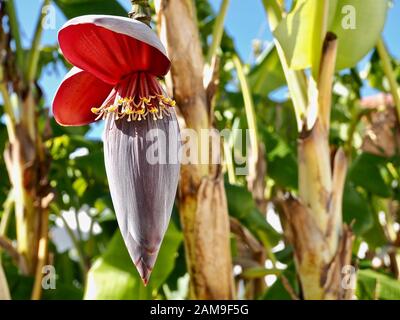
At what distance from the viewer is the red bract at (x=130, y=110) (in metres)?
0.35

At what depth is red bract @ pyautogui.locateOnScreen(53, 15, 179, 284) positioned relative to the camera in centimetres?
35

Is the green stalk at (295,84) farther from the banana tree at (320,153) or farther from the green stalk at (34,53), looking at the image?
the green stalk at (34,53)

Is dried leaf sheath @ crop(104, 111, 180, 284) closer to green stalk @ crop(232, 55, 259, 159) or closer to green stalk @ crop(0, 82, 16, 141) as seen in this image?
green stalk @ crop(232, 55, 259, 159)

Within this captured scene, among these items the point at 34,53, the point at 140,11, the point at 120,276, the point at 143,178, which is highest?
the point at 34,53

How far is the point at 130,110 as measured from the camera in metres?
0.40

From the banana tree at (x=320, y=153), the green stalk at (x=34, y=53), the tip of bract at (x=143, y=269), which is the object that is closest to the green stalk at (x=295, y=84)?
the banana tree at (x=320, y=153)

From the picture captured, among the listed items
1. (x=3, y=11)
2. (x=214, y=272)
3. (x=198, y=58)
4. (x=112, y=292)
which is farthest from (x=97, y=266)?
(x=3, y=11)

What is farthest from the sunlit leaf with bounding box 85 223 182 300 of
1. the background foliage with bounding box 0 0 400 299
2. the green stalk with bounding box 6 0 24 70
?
the green stalk with bounding box 6 0 24 70

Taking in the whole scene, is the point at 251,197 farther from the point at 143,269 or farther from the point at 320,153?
the point at 143,269

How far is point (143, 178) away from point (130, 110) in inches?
2.3

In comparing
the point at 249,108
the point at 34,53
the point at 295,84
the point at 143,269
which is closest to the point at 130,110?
the point at 143,269

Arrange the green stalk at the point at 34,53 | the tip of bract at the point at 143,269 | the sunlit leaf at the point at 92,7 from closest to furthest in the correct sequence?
the tip of bract at the point at 143,269 → the sunlit leaf at the point at 92,7 → the green stalk at the point at 34,53

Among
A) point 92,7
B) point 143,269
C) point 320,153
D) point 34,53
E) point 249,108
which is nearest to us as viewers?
point 143,269
